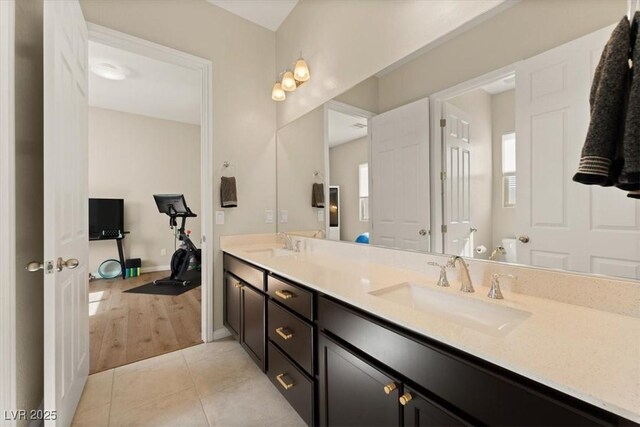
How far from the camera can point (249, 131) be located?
8.66 ft

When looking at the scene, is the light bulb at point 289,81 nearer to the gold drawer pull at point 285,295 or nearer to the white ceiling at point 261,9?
the white ceiling at point 261,9

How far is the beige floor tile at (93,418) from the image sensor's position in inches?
59.4

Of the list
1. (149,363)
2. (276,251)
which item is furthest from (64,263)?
(276,251)

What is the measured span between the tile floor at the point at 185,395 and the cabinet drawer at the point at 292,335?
378mm

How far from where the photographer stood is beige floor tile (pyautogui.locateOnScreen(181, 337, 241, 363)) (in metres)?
2.19

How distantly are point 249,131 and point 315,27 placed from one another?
3.35ft

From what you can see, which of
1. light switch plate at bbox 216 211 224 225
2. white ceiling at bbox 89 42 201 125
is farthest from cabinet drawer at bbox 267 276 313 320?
white ceiling at bbox 89 42 201 125

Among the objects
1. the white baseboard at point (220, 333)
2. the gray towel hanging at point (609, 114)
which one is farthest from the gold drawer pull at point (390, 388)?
the white baseboard at point (220, 333)

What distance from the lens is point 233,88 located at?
2.55 m

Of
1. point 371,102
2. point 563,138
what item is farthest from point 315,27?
point 563,138

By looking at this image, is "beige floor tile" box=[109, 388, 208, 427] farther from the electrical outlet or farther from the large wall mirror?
the electrical outlet

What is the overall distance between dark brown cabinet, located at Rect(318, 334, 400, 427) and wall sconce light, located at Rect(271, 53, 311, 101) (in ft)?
6.41

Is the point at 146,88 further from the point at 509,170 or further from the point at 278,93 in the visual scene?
A: the point at 509,170

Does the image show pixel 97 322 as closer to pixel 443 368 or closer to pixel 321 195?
pixel 321 195
